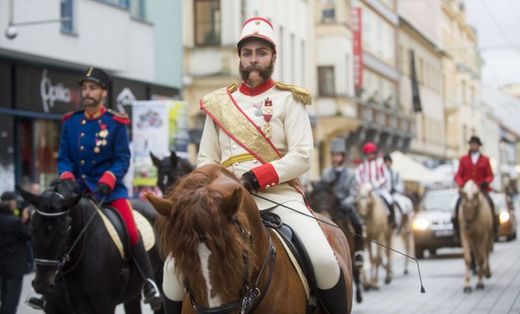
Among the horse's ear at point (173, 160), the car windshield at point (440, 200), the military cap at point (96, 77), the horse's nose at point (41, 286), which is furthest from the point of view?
the car windshield at point (440, 200)

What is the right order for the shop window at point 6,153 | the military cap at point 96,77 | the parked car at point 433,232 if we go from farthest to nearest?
the parked car at point 433,232
the shop window at point 6,153
the military cap at point 96,77

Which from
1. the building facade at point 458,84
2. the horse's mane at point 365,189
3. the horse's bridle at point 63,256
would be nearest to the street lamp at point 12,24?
the horse's mane at point 365,189

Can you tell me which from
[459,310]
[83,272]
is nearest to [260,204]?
[83,272]

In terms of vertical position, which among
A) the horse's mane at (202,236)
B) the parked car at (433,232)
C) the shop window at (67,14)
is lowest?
the parked car at (433,232)

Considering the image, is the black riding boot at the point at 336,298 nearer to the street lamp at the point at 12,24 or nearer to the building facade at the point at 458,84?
the street lamp at the point at 12,24

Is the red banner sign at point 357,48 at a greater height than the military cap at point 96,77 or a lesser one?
greater

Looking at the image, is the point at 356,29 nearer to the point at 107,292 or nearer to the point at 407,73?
the point at 407,73

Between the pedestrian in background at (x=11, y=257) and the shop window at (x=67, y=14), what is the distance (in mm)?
10653

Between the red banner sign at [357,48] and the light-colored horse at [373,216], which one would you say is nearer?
the light-colored horse at [373,216]

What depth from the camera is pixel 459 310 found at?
13.5 metres

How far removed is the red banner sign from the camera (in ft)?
159

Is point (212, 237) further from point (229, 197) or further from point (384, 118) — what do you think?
point (384, 118)

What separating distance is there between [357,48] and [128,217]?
4016cm

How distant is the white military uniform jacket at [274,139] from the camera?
19.8ft
